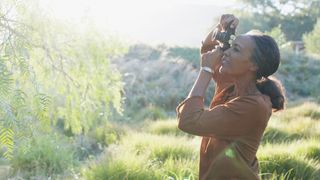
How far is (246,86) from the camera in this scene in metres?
2.77

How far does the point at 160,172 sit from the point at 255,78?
2.80m

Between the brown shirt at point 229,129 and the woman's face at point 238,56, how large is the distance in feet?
0.54

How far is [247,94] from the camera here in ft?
8.98

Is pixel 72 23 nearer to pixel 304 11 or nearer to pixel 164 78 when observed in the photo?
pixel 164 78

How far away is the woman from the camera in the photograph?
2561 mm

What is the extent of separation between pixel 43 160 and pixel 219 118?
16.0 feet

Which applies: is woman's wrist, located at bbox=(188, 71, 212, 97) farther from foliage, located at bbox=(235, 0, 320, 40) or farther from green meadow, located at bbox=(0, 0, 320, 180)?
foliage, located at bbox=(235, 0, 320, 40)

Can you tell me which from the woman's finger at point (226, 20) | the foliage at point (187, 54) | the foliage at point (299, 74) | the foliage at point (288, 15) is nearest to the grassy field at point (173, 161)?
the woman's finger at point (226, 20)

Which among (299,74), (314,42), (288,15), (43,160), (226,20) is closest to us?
(226,20)

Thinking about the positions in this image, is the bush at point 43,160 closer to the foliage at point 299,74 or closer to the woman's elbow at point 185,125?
the woman's elbow at point 185,125

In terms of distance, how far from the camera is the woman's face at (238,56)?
106 inches

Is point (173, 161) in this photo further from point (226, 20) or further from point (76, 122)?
point (226, 20)

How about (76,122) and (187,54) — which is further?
(187,54)

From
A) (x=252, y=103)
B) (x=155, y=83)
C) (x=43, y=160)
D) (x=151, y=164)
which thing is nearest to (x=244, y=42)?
(x=252, y=103)
